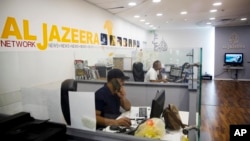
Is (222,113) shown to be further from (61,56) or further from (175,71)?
(61,56)

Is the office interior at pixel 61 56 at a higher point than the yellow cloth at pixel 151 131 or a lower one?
higher

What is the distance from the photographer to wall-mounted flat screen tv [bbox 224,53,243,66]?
10516 mm

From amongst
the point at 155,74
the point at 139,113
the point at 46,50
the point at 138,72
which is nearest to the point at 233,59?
the point at 138,72

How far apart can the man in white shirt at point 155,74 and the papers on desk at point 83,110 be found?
3.18 m

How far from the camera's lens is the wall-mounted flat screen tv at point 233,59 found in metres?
10.5

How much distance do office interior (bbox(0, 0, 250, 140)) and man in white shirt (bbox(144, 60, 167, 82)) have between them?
37 centimetres

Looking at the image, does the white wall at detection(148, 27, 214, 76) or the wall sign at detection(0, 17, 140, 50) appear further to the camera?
the white wall at detection(148, 27, 214, 76)

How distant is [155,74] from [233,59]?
25.8 feet

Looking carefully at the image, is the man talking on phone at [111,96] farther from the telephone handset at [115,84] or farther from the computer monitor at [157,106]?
the computer monitor at [157,106]

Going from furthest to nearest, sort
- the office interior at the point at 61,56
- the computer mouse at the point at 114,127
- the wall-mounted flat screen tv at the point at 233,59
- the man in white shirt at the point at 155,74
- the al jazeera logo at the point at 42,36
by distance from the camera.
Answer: the wall-mounted flat screen tv at the point at 233,59 → the man in white shirt at the point at 155,74 → the al jazeera logo at the point at 42,36 → the office interior at the point at 61,56 → the computer mouse at the point at 114,127

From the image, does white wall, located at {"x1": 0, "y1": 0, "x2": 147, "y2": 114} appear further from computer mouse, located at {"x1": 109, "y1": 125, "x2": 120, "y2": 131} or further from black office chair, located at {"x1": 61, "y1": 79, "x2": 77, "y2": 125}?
computer mouse, located at {"x1": 109, "y1": 125, "x2": 120, "y2": 131}

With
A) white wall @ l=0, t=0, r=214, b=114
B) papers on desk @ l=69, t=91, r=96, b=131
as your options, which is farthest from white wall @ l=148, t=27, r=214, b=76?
papers on desk @ l=69, t=91, r=96, b=131

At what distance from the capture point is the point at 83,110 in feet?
4.74

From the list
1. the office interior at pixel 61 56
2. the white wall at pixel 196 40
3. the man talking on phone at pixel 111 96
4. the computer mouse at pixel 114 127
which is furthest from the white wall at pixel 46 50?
the white wall at pixel 196 40
